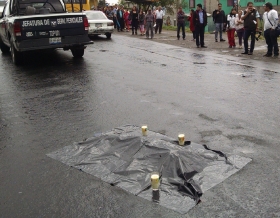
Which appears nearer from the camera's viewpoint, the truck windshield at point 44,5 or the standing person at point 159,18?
the truck windshield at point 44,5

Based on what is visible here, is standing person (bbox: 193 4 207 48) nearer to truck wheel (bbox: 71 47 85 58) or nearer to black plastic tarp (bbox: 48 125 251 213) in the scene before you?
truck wheel (bbox: 71 47 85 58)

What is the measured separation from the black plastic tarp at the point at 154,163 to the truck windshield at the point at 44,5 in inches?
345

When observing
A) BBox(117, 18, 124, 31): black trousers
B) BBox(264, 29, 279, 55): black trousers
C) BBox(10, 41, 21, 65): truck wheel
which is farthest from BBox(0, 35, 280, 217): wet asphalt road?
BBox(117, 18, 124, 31): black trousers

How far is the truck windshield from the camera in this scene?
12.7 m

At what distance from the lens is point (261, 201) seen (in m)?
3.59

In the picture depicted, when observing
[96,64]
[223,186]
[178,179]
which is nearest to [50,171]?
[178,179]

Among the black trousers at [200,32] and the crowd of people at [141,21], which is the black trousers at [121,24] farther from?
the black trousers at [200,32]

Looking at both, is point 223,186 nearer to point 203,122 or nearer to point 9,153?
point 203,122

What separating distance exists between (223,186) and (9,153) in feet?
9.16

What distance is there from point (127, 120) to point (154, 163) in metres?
1.87

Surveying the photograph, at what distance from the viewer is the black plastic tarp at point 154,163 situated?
3818mm

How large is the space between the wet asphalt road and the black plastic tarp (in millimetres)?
134

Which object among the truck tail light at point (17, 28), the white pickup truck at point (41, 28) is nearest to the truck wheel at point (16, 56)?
the white pickup truck at point (41, 28)

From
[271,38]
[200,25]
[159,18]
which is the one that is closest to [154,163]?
[271,38]
